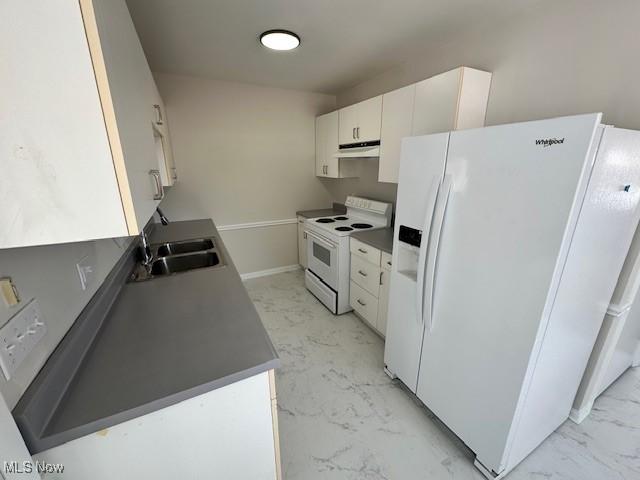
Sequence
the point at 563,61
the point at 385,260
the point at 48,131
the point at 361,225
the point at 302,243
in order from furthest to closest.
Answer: the point at 302,243, the point at 361,225, the point at 385,260, the point at 563,61, the point at 48,131

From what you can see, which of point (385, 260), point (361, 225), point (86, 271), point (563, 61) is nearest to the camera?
point (86, 271)

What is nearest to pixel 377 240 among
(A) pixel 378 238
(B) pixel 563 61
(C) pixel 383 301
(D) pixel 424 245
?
(A) pixel 378 238

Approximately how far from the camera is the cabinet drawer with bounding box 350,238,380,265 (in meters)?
2.25

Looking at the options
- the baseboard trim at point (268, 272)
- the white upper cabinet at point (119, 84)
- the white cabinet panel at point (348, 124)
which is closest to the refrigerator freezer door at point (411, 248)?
the white upper cabinet at point (119, 84)

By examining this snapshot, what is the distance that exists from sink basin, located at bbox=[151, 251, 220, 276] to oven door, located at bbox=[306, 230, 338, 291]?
117 centimetres

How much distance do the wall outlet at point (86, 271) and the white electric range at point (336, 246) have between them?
1857mm

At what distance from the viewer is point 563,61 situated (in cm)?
151

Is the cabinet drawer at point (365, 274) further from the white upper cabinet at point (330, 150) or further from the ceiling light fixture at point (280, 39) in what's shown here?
the ceiling light fixture at point (280, 39)

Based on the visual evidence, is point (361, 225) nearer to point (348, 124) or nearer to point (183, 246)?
point (348, 124)

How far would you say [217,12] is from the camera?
1661mm

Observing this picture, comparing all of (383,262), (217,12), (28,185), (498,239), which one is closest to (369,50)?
(217,12)

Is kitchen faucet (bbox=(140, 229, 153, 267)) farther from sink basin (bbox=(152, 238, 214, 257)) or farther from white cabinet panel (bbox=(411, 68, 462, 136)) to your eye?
white cabinet panel (bbox=(411, 68, 462, 136))

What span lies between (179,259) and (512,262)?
211 cm

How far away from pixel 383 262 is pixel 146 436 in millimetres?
1792
